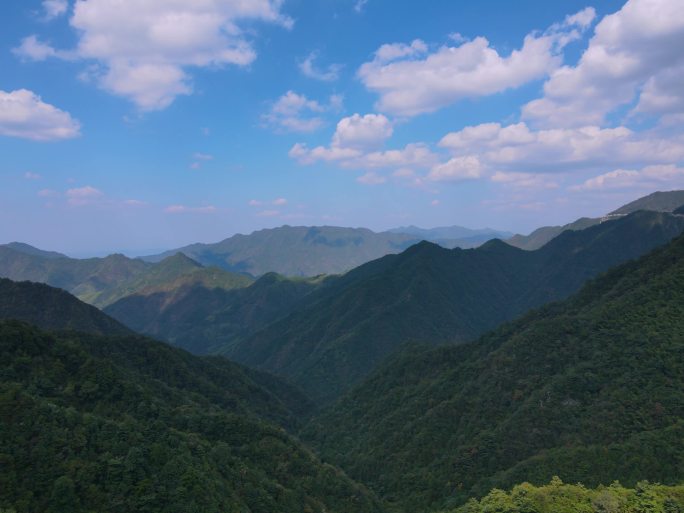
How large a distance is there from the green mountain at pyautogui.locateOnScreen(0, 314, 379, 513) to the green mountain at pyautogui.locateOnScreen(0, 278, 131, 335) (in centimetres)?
4443

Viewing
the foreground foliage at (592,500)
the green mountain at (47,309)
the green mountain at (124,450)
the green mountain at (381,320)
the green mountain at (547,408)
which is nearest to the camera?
the green mountain at (124,450)

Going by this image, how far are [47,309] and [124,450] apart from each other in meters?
90.2

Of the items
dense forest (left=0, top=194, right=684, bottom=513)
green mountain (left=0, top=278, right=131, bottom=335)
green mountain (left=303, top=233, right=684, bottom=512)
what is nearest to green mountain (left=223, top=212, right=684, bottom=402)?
dense forest (left=0, top=194, right=684, bottom=513)

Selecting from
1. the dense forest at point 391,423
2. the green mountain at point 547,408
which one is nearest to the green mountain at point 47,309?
the dense forest at point 391,423

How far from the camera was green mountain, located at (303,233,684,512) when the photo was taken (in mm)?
50094

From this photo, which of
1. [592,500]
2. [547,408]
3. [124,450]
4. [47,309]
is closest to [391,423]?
[547,408]

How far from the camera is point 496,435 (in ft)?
201

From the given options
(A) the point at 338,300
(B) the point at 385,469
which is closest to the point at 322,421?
(B) the point at 385,469

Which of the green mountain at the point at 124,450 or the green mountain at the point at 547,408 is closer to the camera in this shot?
the green mountain at the point at 124,450

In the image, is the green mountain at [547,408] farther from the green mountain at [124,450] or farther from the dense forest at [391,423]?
the green mountain at [124,450]

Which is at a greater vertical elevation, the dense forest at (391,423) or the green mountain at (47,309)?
the green mountain at (47,309)

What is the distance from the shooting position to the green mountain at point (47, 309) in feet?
355

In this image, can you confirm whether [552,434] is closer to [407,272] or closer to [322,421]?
[322,421]

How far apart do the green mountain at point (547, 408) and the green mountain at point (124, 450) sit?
1336 centimetres
